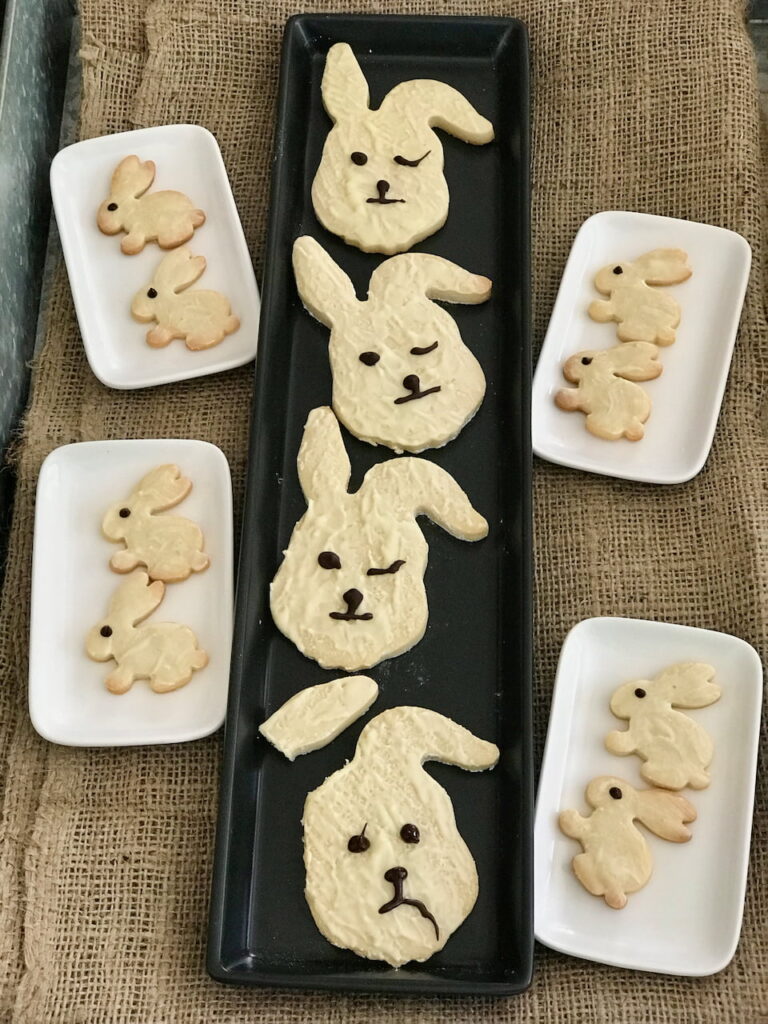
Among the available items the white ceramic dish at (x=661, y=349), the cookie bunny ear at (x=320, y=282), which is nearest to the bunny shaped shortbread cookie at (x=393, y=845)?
the white ceramic dish at (x=661, y=349)

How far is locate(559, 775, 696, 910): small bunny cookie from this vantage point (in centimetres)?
122

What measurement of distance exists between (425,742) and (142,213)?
0.90 metres

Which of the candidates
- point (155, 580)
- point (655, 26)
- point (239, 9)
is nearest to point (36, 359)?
point (155, 580)

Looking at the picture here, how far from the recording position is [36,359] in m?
1.59

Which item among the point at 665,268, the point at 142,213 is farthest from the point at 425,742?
the point at 142,213

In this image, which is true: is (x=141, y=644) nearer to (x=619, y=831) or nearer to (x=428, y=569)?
(x=428, y=569)

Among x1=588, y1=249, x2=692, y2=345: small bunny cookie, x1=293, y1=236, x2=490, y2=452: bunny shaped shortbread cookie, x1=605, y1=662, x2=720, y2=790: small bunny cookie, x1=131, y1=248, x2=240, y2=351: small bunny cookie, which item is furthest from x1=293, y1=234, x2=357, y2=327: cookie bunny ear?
Result: x1=605, y1=662, x2=720, y2=790: small bunny cookie

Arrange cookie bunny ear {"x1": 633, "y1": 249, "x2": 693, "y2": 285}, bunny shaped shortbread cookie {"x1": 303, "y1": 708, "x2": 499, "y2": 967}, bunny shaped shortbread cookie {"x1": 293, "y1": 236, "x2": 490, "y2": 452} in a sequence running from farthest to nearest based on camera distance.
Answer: cookie bunny ear {"x1": 633, "y1": 249, "x2": 693, "y2": 285} → bunny shaped shortbread cookie {"x1": 293, "y1": 236, "x2": 490, "y2": 452} → bunny shaped shortbread cookie {"x1": 303, "y1": 708, "x2": 499, "y2": 967}

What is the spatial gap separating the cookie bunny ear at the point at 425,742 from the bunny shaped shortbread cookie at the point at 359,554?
84 millimetres

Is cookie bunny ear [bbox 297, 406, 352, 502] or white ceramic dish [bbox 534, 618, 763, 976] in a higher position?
cookie bunny ear [bbox 297, 406, 352, 502]

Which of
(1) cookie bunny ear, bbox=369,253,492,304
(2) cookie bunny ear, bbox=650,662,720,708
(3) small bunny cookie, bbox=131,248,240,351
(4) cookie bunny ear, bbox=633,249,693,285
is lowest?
(2) cookie bunny ear, bbox=650,662,720,708

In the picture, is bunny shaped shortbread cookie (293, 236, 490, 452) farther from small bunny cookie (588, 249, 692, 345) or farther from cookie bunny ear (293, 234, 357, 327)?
small bunny cookie (588, 249, 692, 345)

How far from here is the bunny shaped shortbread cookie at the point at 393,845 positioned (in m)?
1.17

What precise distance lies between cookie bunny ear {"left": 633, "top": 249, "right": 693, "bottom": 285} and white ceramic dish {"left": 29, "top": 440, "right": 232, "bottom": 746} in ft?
2.16
